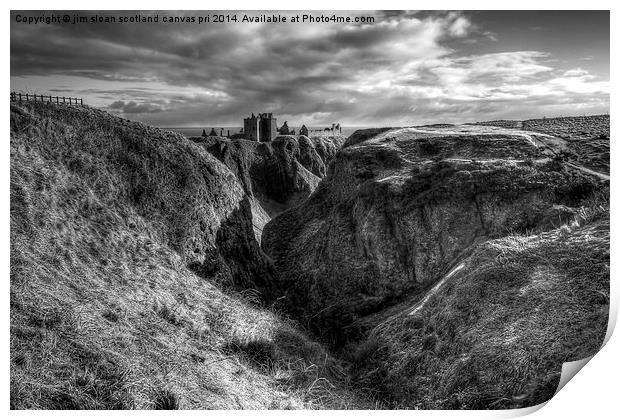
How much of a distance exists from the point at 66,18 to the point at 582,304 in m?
12.9

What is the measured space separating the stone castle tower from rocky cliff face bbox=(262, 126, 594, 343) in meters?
45.9

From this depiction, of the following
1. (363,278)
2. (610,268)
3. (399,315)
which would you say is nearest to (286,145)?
(363,278)

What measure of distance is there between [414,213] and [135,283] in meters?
9.97

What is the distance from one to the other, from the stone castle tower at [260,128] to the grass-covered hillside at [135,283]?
46543 millimetres

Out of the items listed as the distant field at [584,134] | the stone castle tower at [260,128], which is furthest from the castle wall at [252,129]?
the distant field at [584,134]

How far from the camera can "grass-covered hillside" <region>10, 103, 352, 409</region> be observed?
297 inches

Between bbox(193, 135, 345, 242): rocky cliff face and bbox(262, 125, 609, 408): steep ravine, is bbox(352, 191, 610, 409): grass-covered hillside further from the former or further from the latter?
bbox(193, 135, 345, 242): rocky cliff face

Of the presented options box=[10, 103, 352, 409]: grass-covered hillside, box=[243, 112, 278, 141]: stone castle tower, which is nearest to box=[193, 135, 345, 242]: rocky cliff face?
box=[243, 112, 278, 141]: stone castle tower

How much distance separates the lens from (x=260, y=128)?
65.1 meters

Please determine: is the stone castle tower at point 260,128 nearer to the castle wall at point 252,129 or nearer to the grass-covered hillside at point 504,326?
the castle wall at point 252,129

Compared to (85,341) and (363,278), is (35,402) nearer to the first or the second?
(85,341)

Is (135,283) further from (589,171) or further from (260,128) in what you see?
(260,128)

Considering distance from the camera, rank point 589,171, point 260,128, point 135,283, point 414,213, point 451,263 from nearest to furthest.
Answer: point 135,283
point 589,171
point 451,263
point 414,213
point 260,128

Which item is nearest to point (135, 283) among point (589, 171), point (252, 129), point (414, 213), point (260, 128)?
point (414, 213)
